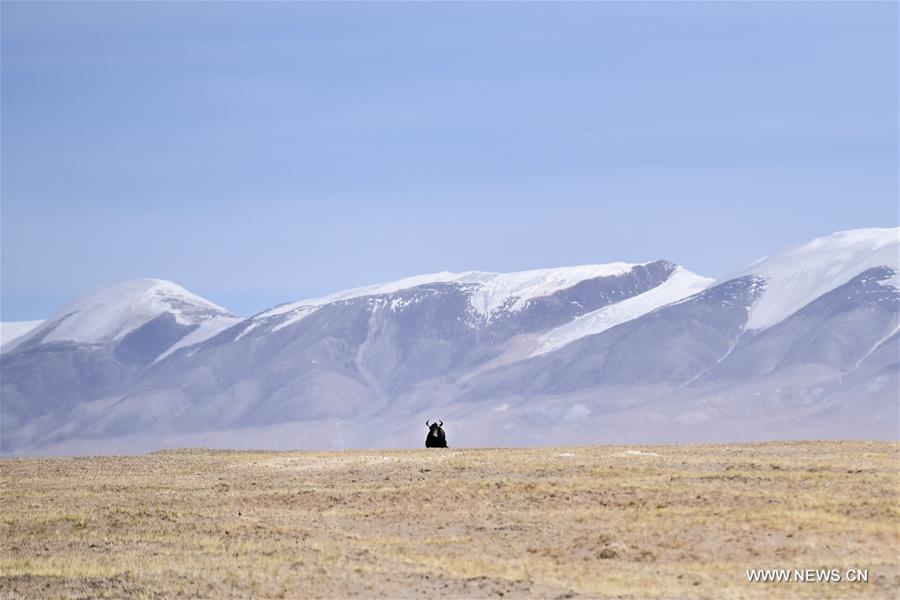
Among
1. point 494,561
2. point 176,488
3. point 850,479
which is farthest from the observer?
point 176,488

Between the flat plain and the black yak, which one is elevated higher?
the black yak

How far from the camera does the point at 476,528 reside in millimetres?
36031

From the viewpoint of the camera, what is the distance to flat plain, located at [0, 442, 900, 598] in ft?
99.9

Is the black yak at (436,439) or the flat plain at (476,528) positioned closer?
the flat plain at (476,528)

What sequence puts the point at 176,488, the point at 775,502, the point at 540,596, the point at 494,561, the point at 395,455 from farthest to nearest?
the point at 395,455
the point at 176,488
the point at 775,502
the point at 494,561
the point at 540,596

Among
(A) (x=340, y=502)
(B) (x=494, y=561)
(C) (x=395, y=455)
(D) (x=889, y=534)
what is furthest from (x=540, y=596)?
(C) (x=395, y=455)

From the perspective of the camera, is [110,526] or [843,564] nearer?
[843,564]

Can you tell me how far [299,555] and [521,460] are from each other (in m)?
16.1

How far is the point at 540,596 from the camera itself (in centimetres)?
2898

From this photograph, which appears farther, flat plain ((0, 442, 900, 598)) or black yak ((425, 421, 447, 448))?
black yak ((425, 421, 447, 448))

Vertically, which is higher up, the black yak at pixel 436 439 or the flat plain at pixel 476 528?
the black yak at pixel 436 439

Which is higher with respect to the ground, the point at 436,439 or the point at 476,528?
the point at 436,439

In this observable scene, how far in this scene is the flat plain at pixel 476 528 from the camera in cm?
3044

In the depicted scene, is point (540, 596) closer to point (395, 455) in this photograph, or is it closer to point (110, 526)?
point (110, 526)
